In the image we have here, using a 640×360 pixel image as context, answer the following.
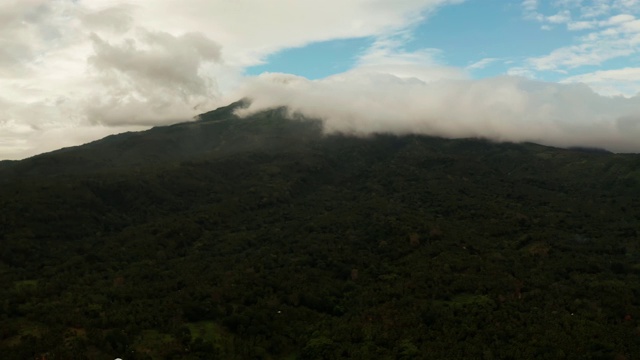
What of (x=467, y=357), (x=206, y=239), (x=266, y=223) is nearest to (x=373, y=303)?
(x=467, y=357)

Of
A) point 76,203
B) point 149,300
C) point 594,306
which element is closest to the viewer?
point 594,306

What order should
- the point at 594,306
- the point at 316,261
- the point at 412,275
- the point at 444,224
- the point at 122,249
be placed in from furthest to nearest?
the point at 444,224 → the point at 122,249 → the point at 316,261 → the point at 412,275 → the point at 594,306

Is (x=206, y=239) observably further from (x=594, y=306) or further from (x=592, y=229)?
(x=592, y=229)

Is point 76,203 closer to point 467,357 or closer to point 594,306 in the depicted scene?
point 467,357

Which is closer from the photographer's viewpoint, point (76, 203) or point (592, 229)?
point (592, 229)

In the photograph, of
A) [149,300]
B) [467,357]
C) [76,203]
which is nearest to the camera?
[467,357]

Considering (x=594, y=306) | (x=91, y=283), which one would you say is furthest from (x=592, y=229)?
(x=91, y=283)

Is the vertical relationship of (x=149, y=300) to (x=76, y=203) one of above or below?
below

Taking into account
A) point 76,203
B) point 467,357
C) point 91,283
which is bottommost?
point 467,357

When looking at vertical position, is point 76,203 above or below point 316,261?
above
